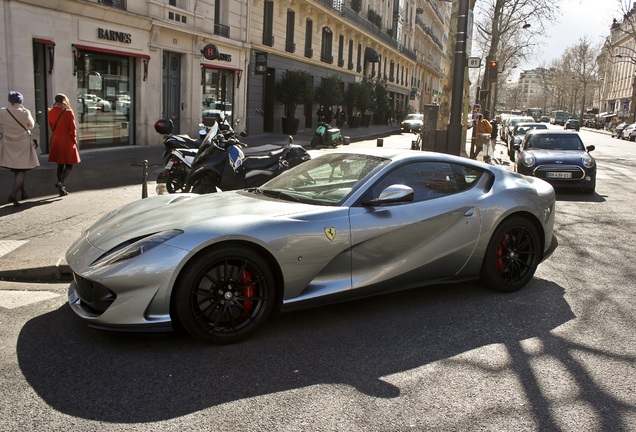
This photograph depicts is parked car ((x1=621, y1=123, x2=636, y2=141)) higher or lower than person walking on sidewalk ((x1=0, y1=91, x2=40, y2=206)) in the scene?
higher

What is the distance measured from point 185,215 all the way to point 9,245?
3.47m

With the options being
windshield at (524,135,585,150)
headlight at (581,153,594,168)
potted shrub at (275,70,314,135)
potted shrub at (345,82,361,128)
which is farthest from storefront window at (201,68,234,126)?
potted shrub at (345,82,361,128)

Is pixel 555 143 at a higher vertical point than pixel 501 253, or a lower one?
higher

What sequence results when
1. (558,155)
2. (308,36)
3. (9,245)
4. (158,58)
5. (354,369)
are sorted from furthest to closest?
(308,36) → (158,58) → (558,155) → (9,245) → (354,369)

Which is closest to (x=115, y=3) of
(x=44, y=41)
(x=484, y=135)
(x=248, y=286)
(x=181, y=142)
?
(x=44, y=41)

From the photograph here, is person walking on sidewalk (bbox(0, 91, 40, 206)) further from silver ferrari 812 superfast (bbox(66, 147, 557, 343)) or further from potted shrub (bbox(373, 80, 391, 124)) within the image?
potted shrub (bbox(373, 80, 391, 124))

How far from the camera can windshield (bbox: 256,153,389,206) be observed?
455 cm

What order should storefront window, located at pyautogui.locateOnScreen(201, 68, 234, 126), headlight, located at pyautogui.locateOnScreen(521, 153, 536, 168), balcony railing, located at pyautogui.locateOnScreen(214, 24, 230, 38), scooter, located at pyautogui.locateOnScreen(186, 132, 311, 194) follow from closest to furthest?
scooter, located at pyautogui.locateOnScreen(186, 132, 311, 194)
headlight, located at pyautogui.locateOnScreen(521, 153, 536, 168)
storefront window, located at pyautogui.locateOnScreen(201, 68, 234, 126)
balcony railing, located at pyautogui.locateOnScreen(214, 24, 230, 38)

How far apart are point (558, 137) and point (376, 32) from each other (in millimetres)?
35582

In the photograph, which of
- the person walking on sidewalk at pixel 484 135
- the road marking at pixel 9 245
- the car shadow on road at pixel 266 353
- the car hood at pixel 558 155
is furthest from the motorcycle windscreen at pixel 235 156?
the person walking on sidewalk at pixel 484 135

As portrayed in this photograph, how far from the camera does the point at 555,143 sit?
46.9ft

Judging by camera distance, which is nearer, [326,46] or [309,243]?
[309,243]

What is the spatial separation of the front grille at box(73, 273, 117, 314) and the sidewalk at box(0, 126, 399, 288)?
1842 mm

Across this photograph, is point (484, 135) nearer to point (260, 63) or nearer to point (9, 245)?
point (260, 63)
